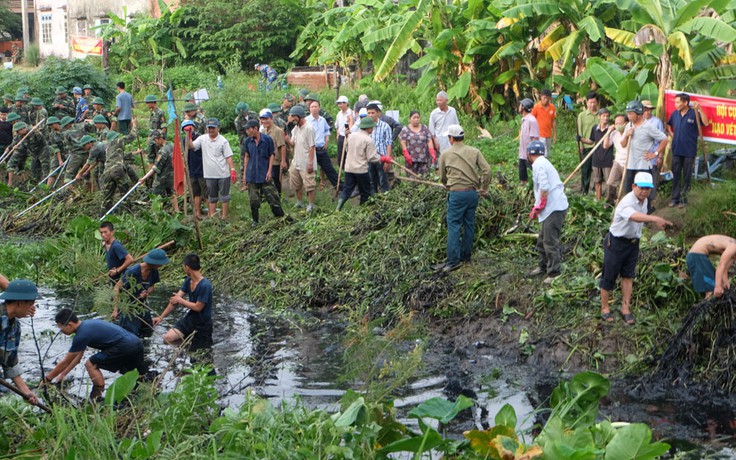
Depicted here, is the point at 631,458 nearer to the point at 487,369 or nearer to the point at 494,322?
the point at 487,369

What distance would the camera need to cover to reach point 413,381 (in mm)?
10508

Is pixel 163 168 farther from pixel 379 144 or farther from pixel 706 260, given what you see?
pixel 706 260

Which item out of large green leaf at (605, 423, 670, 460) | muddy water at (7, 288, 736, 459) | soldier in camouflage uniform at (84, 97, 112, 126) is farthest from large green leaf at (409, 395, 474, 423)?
soldier in camouflage uniform at (84, 97, 112, 126)

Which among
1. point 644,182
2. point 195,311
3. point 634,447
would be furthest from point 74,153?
point 634,447

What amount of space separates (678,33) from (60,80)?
18.4 meters

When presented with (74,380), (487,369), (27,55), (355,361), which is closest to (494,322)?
(487,369)

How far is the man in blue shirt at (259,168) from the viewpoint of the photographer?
54.0 feet

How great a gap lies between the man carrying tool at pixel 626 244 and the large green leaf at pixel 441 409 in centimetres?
400

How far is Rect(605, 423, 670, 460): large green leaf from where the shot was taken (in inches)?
257

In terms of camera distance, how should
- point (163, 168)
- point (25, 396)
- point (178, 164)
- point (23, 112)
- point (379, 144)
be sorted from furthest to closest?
point (23, 112) < point (163, 168) < point (379, 144) < point (178, 164) < point (25, 396)

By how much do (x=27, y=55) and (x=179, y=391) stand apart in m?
41.7

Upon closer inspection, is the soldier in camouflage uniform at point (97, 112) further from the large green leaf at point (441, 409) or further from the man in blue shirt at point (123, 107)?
the large green leaf at point (441, 409)

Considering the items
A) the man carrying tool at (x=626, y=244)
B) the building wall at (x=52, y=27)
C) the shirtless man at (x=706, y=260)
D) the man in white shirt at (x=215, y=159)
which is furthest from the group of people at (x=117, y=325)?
the building wall at (x=52, y=27)

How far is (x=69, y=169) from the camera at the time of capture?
20.4m
